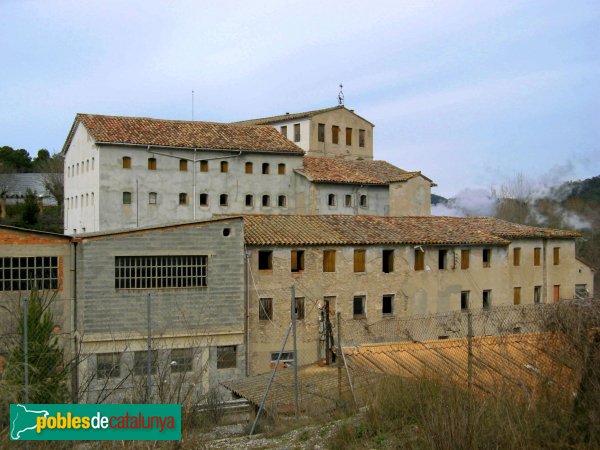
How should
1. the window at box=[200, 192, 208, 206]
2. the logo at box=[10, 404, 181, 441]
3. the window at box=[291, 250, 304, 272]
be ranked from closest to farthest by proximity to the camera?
the logo at box=[10, 404, 181, 441] → the window at box=[291, 250, 304, 272] → the window at box=[200, 192, 208, 206]

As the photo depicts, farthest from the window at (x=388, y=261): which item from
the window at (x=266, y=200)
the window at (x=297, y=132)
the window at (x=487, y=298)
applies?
the window at (x=297, y=132)

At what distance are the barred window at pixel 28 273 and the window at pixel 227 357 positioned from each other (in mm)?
6076

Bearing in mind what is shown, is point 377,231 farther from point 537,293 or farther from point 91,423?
point 91,423

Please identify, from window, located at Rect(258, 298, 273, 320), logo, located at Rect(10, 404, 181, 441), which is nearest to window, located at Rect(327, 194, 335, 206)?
window, located at Rect(258, 298, 273, 320)

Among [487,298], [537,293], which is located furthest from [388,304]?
[537,293]

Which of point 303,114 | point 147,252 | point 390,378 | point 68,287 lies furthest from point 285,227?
point 303,114

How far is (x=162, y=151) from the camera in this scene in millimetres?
43688

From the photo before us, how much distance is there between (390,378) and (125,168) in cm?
3241

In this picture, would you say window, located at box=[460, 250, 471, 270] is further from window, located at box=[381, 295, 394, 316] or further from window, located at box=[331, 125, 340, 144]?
window, located at box=[331, 125, 340, 144]

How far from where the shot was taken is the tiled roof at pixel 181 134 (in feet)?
142

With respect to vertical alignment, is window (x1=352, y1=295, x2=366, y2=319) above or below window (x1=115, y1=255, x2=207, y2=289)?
below

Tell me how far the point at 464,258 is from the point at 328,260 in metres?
7.47

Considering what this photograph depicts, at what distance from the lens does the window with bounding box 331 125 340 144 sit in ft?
181

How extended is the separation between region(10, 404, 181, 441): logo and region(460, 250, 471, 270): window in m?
26.4
